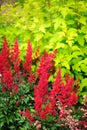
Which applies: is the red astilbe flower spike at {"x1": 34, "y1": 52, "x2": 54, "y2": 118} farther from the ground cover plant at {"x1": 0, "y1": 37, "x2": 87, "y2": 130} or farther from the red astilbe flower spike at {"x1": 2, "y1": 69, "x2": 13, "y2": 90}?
the red astilbe flower spike at {"x1": 2, "y1": 69, "x2": 13, "y2": 90}

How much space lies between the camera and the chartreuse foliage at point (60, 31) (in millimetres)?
4984

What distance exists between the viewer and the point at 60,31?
5230 millimetres

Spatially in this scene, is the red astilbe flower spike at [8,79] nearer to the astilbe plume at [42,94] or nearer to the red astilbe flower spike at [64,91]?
the astilbe plume at [42,94]

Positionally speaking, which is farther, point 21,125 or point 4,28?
point 4,28

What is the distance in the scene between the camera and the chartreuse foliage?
16.4ft

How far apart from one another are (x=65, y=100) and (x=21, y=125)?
85cm

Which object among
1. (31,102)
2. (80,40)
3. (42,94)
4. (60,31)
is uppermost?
(60,31)

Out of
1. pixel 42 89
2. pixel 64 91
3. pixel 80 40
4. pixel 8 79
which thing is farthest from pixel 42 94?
pixel 80 40

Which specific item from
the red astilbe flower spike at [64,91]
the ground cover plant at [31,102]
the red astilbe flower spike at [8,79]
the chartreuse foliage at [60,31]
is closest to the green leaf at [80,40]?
the chartreuse foliage at [60,31]

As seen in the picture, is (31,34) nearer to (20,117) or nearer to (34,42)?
(34,42)

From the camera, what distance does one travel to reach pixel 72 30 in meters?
5.03

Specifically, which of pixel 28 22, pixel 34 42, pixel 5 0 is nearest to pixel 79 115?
pixel 34 42

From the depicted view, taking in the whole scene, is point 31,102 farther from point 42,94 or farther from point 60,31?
point 60,31

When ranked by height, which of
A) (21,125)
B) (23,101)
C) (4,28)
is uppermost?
(4,28)
